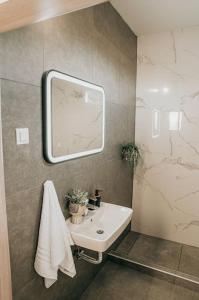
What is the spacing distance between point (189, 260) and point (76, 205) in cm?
169

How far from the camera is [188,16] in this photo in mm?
2260

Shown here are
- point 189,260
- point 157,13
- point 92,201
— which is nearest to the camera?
point 92,201

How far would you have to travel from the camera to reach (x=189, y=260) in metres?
2.37

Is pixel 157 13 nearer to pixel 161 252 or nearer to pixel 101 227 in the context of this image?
pixel 101 227

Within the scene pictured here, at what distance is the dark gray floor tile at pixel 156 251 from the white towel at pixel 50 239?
1.30m

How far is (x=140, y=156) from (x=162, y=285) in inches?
58.7

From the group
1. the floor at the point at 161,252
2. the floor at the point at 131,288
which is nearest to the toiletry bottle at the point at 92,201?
the floor at the point at 131,288

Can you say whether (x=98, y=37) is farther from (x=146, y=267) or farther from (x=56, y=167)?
(x=146, y=267)

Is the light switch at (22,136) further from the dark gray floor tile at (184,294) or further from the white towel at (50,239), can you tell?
the dark gray floor tile at (184,294)

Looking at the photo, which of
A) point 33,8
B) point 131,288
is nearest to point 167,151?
point 131,288

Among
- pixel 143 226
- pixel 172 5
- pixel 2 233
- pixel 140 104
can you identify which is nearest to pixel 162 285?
pixel 143 226

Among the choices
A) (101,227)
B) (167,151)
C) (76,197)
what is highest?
(167,151)

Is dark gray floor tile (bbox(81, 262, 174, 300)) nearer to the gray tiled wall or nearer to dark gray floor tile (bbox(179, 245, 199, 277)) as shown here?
the gray tiled wall

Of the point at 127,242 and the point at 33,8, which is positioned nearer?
the point at 33,8
